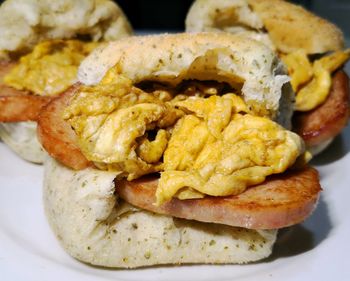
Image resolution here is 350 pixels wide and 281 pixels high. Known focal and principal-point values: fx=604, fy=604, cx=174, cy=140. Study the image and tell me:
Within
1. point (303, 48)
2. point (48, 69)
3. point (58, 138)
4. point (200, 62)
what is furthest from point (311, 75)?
point (58, 138)

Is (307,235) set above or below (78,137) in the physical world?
below

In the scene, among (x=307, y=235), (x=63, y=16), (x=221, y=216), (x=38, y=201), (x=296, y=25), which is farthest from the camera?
(x=296, y=25)

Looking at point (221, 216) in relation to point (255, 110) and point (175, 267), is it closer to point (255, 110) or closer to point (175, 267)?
point (175, 267)

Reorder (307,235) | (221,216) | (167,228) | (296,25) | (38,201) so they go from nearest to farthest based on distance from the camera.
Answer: (221,216) → (167,228) → (307,235) → (38,201) → (296,25)

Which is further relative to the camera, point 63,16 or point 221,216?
point 63,16

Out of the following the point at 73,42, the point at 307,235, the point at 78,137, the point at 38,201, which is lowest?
the point at 38,201

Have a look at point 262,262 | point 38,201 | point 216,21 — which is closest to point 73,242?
point 38,201
